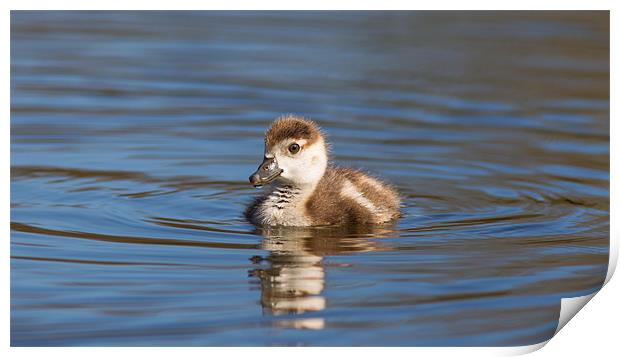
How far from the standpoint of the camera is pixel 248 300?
18.9 ft

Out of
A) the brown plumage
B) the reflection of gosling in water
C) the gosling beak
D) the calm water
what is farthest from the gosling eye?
the calm water

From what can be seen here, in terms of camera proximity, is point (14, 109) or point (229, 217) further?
point (14, 109)

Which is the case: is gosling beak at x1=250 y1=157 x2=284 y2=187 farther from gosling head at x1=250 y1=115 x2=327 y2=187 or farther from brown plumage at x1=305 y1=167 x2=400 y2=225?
brown plumage at x1=305 y1=167 x2=400 y2=225

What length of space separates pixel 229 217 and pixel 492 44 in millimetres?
6000

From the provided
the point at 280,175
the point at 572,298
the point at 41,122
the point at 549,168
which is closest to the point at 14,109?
the point at 41,122

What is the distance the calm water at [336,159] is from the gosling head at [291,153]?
1.36 ft

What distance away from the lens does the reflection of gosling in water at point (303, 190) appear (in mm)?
7371

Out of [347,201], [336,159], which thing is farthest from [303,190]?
[336,159]

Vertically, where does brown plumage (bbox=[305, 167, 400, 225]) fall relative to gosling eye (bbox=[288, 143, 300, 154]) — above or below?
below

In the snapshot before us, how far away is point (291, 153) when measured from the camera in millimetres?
7383

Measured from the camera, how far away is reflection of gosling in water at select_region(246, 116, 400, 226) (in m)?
7.37

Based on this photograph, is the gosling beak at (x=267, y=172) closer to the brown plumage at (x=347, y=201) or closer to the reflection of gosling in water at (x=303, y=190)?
the reflection of gosling in water at (x=303, y=190)

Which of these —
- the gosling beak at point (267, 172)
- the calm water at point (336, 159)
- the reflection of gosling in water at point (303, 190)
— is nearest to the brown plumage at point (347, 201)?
the reflection of gosling in water at point (303, 190)
